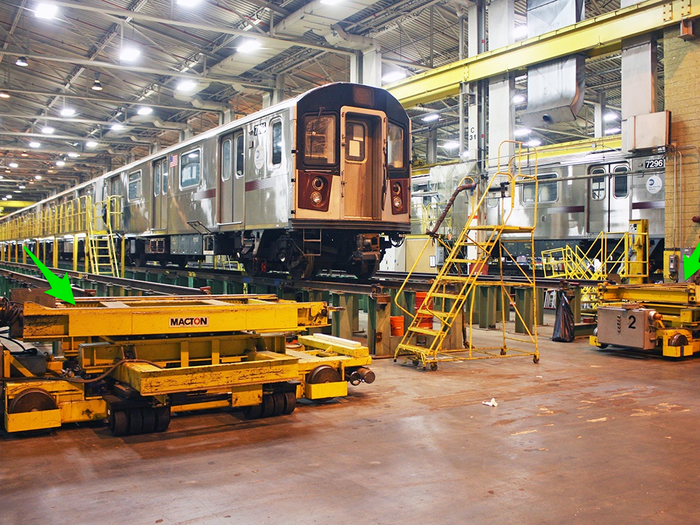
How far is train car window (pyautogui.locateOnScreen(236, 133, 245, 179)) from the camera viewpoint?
1012 centimetres

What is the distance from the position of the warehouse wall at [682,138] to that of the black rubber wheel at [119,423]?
999 centimetres

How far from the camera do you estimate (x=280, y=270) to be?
11047 mm

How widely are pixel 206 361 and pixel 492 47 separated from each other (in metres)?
11.7

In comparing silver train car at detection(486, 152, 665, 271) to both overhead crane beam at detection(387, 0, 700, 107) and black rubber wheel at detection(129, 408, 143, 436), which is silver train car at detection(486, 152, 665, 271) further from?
black rubber wheel at detection(129, 408, 143, 436)

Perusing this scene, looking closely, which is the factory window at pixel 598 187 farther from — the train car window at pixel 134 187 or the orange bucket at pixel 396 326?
the train car window at pixel 134 187

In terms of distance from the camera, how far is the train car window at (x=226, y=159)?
10.6 meters

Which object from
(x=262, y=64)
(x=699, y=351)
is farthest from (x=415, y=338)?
(x=262, y=64)

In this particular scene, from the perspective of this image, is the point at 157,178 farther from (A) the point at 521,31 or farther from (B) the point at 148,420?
(A) the point at 521,31

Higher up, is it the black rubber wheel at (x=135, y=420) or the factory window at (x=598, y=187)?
the factory window at (x=598, y=187)

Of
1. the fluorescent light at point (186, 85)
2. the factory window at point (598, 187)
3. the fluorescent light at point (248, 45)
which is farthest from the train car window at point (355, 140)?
the fluorescent light at point (186, 85)

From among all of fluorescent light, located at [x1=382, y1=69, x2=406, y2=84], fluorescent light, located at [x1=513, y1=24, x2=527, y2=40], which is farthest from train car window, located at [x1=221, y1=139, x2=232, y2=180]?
fluorescent light, located at [x1=513, y1=24, x2=527, y2=40]

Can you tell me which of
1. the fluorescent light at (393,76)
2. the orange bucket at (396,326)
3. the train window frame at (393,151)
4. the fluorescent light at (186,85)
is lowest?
the orange bucket at (396,326)

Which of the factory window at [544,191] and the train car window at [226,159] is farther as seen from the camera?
the factory window at [544,191]

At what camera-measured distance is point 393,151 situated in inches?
372
